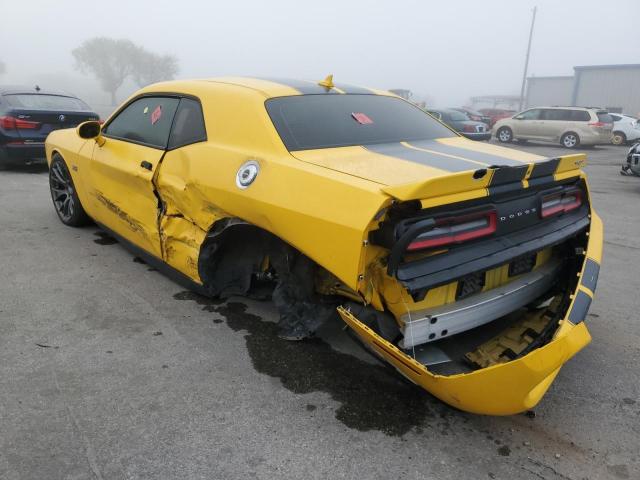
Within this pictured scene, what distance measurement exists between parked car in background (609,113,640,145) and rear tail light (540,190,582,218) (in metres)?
18.8

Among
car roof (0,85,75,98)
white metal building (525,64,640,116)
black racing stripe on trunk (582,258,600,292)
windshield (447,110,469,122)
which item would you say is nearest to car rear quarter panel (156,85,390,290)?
black racing stripe on trunk (582,258,600,292)

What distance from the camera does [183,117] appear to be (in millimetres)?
3428

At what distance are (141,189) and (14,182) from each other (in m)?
5.14

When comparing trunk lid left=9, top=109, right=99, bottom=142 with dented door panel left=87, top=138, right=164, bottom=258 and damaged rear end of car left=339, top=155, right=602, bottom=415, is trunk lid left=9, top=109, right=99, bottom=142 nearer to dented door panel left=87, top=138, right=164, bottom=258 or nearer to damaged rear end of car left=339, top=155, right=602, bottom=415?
dented door panel left=87, top=138, right=164, bottom=258

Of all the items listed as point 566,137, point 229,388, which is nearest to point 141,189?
point 229,388

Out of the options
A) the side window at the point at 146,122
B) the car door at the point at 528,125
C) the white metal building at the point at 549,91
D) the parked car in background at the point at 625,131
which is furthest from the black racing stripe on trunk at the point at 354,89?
the white metal building at the point at 549,91

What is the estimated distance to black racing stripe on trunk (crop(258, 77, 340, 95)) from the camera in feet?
10.9

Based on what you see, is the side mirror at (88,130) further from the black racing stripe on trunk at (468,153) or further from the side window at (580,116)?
the side window at (580,116)

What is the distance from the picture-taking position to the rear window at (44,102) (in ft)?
25.8

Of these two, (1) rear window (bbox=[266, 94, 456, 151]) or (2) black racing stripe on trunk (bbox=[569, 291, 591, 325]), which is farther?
(1) rear window (bbox=[266, 94, 456, 151])

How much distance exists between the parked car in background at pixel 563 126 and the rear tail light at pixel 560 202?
1659cm

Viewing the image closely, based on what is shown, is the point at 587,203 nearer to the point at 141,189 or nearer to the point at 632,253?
the point at 632,253

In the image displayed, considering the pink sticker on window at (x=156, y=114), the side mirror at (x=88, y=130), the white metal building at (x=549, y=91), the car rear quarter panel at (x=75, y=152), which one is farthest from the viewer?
the white metal building at (x=549, y=91)

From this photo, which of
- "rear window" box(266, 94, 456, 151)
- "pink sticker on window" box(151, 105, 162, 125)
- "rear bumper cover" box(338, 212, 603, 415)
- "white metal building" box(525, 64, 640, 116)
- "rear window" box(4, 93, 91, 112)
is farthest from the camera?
"white metal building" box(525, 64, 640, 116)
